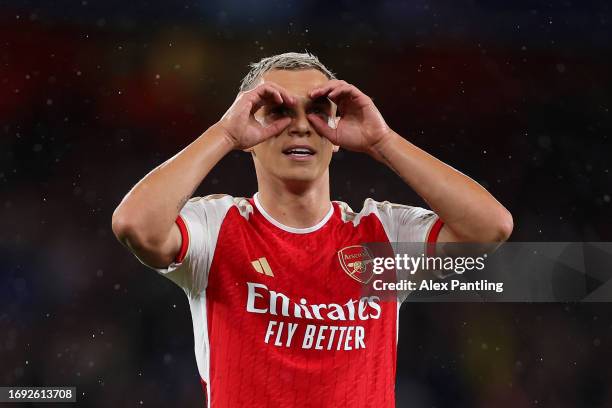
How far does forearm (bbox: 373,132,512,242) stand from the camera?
2227mm

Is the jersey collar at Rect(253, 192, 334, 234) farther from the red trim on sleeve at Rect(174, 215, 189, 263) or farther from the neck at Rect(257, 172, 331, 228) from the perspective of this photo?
the red trim on sleeve at Rect(174, 215, 189, 263)

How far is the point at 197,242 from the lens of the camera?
2.33 meters

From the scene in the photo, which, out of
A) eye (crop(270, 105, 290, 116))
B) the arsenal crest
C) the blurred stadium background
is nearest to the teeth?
eye (crop(270, 105, 290, 116))

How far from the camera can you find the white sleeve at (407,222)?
2412mm

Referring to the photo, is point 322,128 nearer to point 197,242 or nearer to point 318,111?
point 318,111

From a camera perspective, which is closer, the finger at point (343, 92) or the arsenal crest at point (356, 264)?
the finger at point (343, 92)

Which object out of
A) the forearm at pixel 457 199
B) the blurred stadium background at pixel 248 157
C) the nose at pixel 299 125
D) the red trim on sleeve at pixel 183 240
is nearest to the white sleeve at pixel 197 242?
the red trim on sleeve at pixel 183 240

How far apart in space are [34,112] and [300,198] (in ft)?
11.8

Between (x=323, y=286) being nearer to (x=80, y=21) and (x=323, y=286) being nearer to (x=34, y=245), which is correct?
(x=34, y=245)

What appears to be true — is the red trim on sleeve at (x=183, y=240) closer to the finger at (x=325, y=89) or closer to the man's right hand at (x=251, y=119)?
the man's right hand at (x=251, y=119)

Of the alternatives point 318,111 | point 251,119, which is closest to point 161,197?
point 251,119

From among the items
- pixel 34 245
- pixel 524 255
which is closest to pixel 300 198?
pixel 524 255

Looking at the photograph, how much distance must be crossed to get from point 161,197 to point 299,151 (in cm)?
50

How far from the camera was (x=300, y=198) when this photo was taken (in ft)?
8.26
